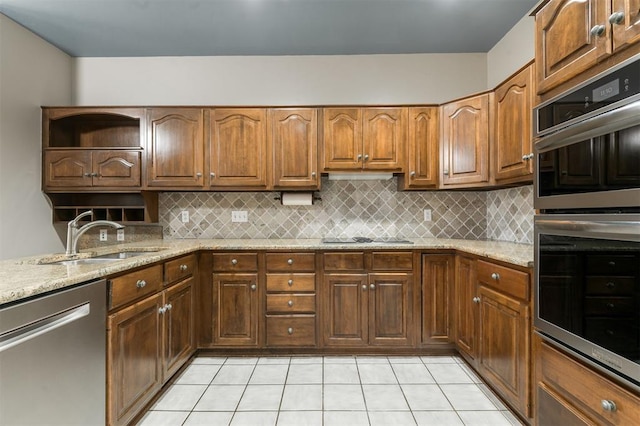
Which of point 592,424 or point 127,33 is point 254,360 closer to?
point 592,424

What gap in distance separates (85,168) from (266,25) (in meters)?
2.01

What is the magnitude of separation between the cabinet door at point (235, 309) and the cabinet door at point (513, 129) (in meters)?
2.08

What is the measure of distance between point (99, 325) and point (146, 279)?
428mm

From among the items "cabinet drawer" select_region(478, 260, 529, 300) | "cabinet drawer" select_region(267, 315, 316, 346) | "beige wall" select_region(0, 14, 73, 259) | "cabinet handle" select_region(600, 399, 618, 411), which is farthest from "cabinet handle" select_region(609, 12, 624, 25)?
"beige wall" select_region(0, 14, 73, 259)

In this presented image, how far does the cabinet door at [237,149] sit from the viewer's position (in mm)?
2973

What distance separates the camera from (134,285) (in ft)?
5.80

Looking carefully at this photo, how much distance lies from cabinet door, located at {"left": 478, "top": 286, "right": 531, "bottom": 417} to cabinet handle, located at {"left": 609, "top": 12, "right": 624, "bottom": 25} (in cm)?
129

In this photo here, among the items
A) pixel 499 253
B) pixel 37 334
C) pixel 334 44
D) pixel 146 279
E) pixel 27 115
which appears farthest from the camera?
pixel 334 44

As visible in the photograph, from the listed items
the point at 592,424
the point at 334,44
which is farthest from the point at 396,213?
the point at 592,424

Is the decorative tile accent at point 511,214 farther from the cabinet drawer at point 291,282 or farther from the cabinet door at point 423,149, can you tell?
the cabinet drawer at point 291,282

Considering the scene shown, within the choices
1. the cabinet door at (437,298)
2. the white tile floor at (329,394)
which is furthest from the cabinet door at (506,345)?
the cabinet door at (437,298)

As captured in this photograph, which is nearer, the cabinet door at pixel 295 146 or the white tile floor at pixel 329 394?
the white tile floor at pixel 329 394

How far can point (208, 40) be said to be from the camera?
2.98 meters

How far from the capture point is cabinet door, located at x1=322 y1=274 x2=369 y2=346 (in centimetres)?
267
